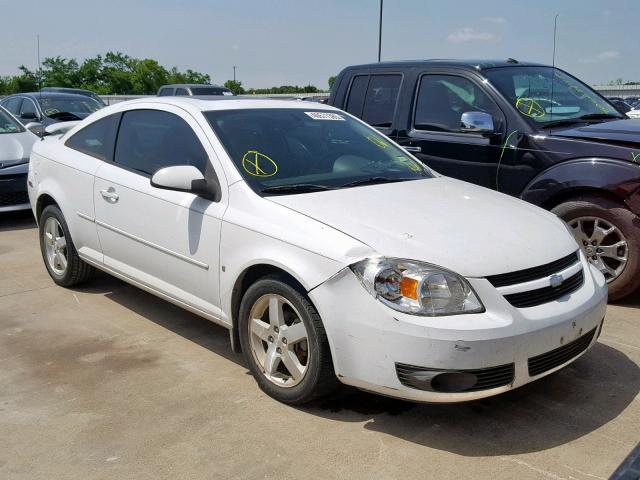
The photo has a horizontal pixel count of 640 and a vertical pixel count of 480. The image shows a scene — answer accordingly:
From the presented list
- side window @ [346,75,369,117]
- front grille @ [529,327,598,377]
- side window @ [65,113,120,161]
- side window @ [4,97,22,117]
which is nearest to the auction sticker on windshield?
side window @ [65,113,120,161]

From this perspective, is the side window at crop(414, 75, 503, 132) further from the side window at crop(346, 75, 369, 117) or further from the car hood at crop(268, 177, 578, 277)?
the car hood at crop(268, 177, 578, 277)

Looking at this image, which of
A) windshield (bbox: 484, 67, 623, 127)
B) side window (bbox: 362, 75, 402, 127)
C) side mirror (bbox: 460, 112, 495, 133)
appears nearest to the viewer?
side mirror (bbox: 460, 112, 495, 133)

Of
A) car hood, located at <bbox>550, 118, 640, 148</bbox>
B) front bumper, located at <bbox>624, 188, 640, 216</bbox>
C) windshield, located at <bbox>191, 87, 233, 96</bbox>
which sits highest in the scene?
windshield, located at <bbox>191, 87, 233, 96</bbox>

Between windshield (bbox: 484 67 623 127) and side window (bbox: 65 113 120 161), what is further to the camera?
windshield (bbox: 484 67 623 127)

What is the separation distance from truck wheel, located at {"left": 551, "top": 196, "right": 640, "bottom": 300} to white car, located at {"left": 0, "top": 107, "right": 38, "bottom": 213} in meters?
6.24

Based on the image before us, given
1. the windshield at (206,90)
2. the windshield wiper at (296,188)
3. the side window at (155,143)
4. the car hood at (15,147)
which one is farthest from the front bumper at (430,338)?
the windshield at (206,90)

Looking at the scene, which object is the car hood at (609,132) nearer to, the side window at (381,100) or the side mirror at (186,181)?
the side window at (381,100)

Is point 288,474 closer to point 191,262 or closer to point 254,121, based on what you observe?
point 191,262

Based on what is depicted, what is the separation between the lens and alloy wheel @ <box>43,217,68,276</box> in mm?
5664

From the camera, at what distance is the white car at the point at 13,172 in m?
8.45

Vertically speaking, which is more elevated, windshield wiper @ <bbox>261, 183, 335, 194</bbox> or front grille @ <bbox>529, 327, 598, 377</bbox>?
windshield wiper @ <bbox>261, 183, 335, 194</bbox>

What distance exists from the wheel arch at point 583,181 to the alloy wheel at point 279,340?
2.71 metres

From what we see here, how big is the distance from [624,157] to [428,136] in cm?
169

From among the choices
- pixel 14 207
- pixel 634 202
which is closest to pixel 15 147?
pixel 14 207
